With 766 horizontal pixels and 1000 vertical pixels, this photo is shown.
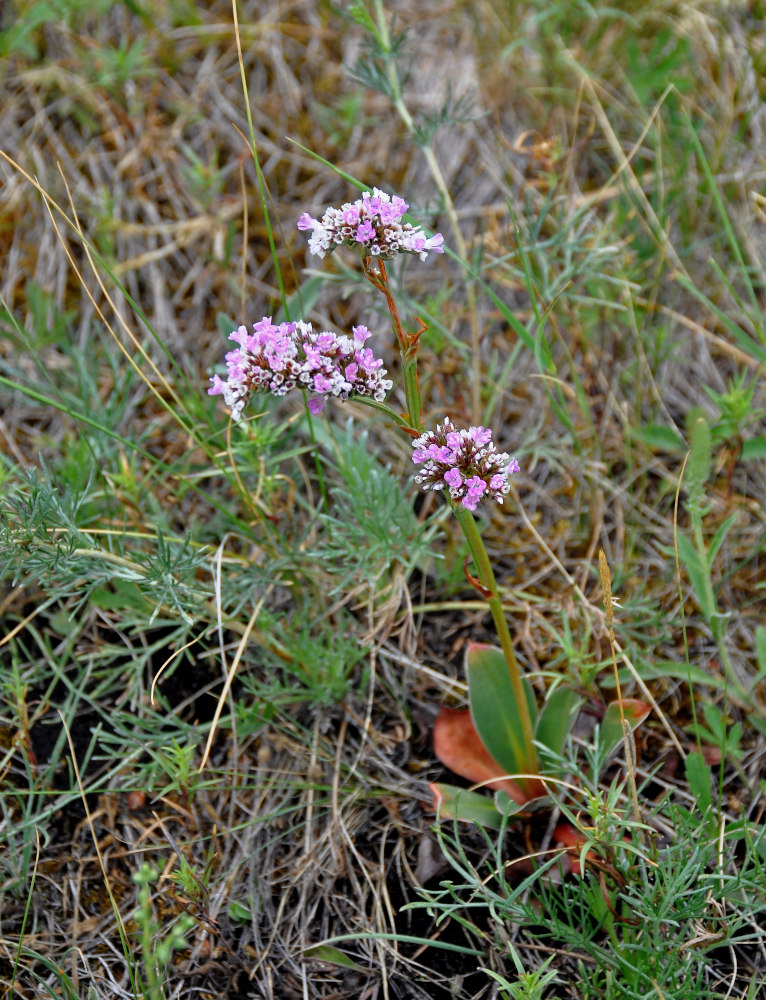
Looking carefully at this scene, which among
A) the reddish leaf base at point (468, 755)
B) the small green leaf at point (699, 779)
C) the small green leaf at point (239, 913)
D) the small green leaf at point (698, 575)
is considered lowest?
the small green leaf at point (239, 913)

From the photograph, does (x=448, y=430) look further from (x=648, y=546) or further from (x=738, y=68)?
(x=738, y=68)

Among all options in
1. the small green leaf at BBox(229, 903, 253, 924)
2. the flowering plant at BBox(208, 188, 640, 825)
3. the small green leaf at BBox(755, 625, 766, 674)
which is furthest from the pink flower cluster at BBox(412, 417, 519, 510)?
the small green leaf at BBox(229, 903, 253, 924)

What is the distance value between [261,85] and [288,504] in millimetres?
1961

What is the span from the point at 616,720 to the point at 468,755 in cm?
41

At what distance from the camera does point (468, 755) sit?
231 centimetres

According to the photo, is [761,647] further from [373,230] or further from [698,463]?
[373,230]

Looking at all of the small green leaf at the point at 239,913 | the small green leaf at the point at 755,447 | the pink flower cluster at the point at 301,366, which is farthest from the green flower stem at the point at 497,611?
the small green leaf at the point at 755,447

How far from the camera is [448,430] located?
1.67 meters

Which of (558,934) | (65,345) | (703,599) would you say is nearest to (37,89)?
(65,345)

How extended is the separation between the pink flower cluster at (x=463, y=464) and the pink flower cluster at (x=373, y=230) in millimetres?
349

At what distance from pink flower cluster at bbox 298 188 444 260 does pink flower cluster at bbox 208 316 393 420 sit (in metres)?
0.17

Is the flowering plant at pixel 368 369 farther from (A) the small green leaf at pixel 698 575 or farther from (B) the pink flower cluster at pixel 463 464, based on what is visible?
(A) the small green leaf at pixel 698 575

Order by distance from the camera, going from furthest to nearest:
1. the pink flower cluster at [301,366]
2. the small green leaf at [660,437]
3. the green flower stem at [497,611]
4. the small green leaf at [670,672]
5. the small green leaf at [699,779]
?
the small green leaf at [660,437] → the small green leaf at [670,672] → the small green leaf at [699,779] → the green flower stem at [497,611] → the pink flower cluster at [301,366]

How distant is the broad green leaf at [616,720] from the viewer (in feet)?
6.94
